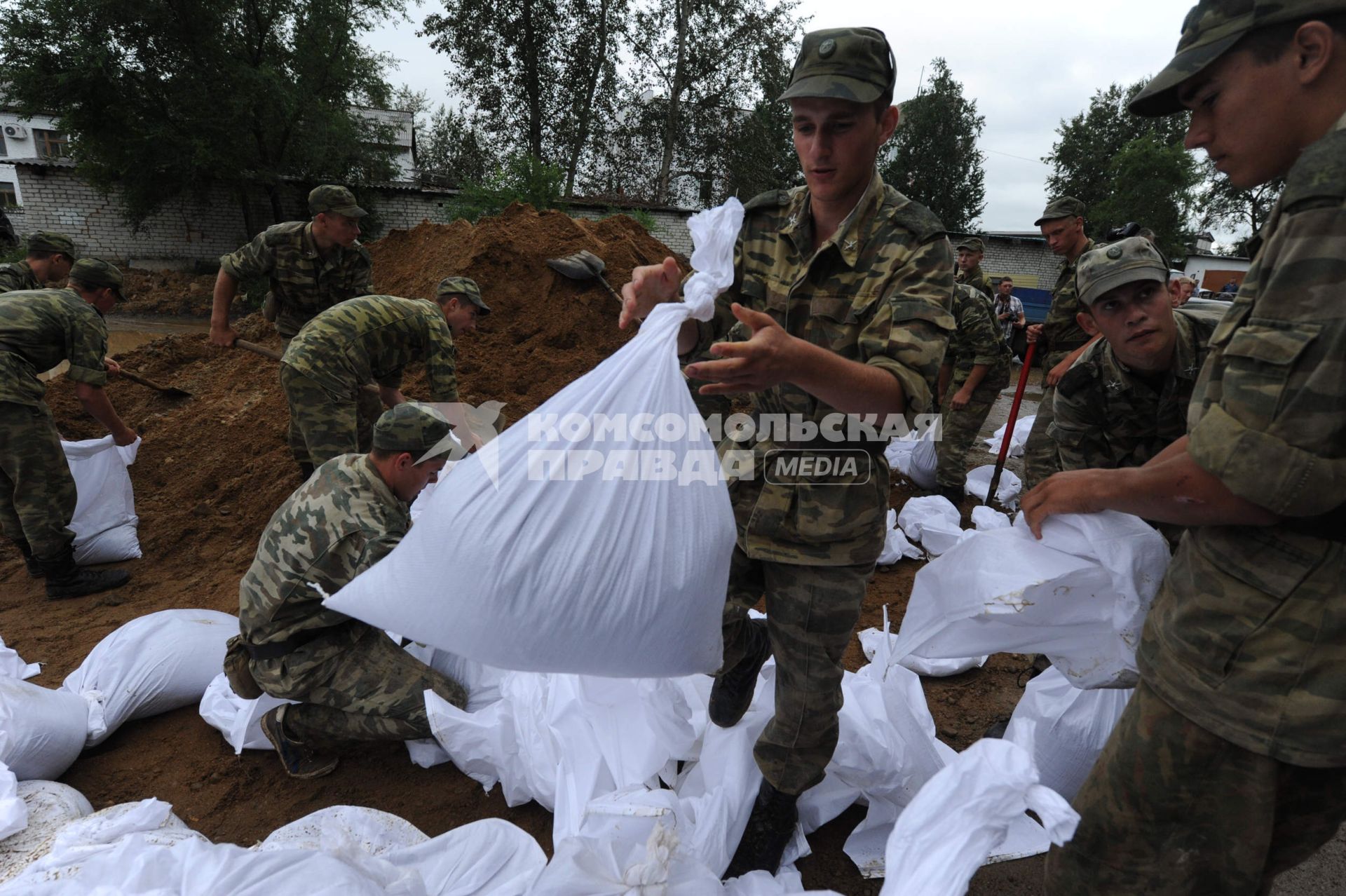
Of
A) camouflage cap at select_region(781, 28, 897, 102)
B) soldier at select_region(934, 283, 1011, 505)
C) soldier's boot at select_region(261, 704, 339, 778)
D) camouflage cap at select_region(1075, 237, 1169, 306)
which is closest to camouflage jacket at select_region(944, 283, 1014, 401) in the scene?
soldier at select_region(934, 283, 1011, 505)

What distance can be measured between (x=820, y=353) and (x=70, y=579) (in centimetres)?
396

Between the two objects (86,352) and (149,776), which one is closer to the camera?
(149,776)

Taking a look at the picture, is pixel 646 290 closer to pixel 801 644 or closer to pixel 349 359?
pixel 801 644

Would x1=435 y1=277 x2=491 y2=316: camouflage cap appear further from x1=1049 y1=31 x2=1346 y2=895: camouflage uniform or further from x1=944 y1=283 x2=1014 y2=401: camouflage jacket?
x1=1049 y1=31 x2=1346 y2=895: camouflage uniform

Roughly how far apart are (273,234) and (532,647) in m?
3.93

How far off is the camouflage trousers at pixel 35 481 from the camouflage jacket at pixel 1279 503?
4.34 meters

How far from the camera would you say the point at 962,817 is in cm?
104

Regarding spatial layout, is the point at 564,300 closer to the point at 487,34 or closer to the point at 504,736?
the point at 504,736

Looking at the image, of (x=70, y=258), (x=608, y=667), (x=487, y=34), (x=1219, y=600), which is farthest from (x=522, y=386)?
(x=487, y=34)

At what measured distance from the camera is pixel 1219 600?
1.00 m

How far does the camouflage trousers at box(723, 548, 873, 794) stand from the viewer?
1557 millimetres

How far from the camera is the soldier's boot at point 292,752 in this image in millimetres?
2076

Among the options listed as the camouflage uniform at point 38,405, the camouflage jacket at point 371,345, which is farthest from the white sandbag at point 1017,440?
the camouflage uniform at point 38,405

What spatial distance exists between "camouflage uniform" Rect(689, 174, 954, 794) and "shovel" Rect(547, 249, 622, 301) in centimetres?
517
